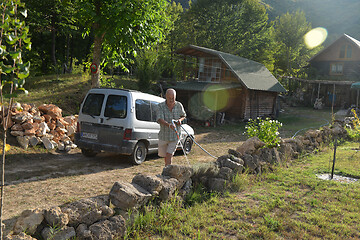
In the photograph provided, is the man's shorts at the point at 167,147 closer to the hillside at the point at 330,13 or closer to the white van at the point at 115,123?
the white van at the point at 115,123

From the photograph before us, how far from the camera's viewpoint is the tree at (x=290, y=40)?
162 ft

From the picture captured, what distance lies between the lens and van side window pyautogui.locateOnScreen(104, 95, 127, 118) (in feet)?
25.8

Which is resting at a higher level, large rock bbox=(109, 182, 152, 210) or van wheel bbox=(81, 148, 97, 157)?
large rock bbox=(109, 182, 152, 210)

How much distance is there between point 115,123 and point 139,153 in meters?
1.25

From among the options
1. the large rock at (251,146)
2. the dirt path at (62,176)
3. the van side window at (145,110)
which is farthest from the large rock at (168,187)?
the van side window at (145,110)

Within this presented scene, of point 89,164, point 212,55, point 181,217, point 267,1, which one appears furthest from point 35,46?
point 267,1

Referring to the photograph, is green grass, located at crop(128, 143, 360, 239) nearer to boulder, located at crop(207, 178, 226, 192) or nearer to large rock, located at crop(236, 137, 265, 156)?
boulder, located at crop(207, 178, 226, 192)

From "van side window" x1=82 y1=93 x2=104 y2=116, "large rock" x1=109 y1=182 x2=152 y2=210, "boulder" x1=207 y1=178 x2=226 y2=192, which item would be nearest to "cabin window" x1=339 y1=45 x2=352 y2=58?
"van side window" x1=82 y1=93 x2=104 y2=116

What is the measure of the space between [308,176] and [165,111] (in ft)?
12.9

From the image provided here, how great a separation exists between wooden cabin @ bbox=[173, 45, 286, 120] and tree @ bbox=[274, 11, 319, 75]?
2547 centimetres

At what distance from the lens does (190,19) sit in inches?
1646

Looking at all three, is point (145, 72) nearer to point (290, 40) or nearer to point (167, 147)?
point (167, 147)

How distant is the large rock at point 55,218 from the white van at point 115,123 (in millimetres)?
4484

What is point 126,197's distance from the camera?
12.6 ft
